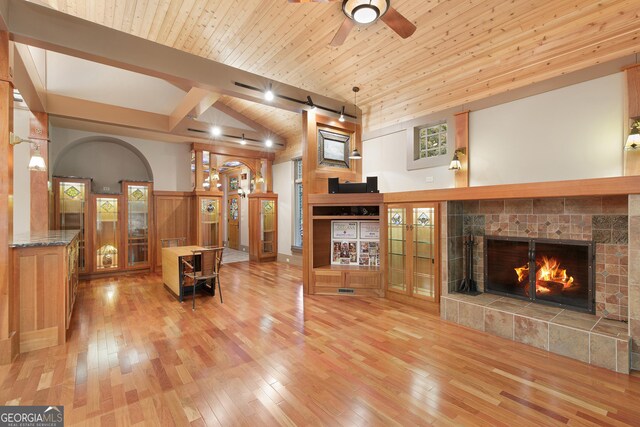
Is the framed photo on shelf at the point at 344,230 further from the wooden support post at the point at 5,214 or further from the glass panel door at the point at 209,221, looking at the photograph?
the wooden support post at the point at 5,214

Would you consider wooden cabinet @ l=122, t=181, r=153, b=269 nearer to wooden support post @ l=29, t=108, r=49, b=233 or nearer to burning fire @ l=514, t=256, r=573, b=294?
wooden support post @ l=29, t=108, r=49, b=233

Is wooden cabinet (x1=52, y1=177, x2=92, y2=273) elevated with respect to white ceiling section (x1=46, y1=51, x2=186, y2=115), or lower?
lower

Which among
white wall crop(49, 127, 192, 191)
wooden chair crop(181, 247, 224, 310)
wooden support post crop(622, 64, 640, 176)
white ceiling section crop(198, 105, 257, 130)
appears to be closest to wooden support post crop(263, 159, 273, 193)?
white ceiling section crop(198, 105, 257, 130)

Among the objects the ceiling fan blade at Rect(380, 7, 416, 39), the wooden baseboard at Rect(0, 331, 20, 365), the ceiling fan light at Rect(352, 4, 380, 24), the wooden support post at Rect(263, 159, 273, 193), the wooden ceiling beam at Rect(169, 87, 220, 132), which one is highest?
the wooden ceiling beam at Rect(169, 87, 220, 132)

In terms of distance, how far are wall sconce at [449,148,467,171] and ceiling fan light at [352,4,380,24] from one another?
2.61 m

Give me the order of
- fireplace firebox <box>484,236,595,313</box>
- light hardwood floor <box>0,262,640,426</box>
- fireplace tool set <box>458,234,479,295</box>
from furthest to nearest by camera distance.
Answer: fireplace tool set <box>458,234,479,295</box>
fireplace firebox <box>484,236,595,313</box>
light hardwood floor <box>0,262,640,426</box>

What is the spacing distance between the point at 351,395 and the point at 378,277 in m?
2.81

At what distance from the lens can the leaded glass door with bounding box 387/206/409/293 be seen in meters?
4.66

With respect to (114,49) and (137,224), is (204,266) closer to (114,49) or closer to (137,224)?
(114,49)

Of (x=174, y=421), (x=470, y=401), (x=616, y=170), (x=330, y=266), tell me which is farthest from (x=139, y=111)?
(x=616, y=170)

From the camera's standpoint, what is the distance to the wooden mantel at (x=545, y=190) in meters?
2.66

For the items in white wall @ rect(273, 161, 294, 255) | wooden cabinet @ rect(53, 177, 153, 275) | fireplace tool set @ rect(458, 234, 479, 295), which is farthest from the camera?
white wall @ rect(273, 161, 294, 255)

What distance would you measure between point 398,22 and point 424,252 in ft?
10.0

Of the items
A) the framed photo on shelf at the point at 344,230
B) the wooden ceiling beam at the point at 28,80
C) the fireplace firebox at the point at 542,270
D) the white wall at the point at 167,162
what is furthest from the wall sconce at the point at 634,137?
the white wall at the point at 167,162
